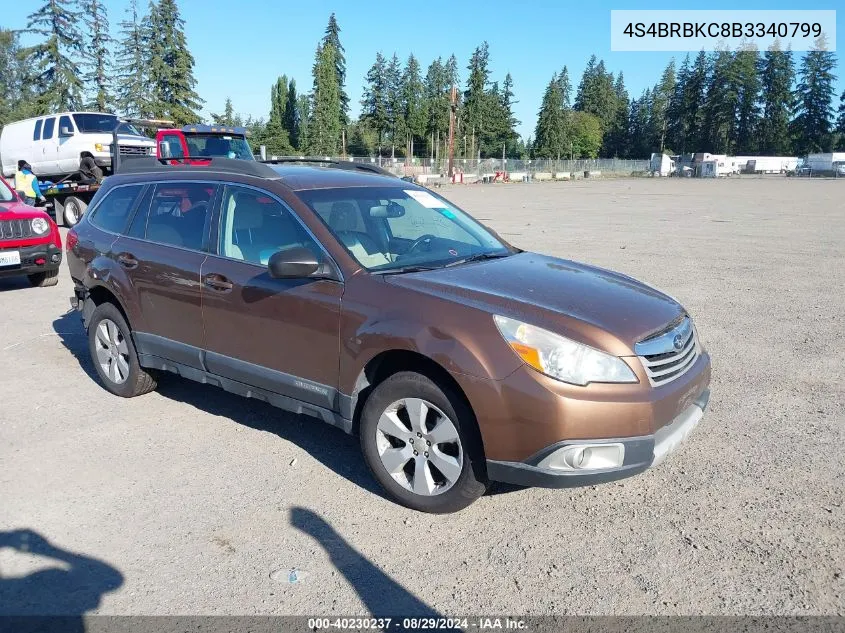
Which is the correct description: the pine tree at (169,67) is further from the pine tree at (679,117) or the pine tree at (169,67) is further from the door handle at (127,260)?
the pine tree at (679,117)

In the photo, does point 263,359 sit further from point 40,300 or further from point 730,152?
point 730,152

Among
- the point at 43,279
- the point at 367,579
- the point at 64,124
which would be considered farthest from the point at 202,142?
the point at 367,579

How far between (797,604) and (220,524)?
278 cm

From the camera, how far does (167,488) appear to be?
404 cm

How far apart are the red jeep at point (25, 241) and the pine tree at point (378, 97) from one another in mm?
89973

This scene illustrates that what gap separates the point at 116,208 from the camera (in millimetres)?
5691

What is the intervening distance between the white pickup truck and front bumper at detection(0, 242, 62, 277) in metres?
9.07

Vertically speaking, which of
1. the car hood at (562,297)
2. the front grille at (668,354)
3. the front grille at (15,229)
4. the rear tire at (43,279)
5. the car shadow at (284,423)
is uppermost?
the front grille at (15,229)

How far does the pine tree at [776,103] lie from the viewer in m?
113

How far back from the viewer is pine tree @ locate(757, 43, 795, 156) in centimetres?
11344

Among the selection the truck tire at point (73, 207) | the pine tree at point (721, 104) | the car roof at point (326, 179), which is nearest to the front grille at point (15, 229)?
the car roof at point (326, 179)

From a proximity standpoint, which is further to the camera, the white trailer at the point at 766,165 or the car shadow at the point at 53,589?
the white trailer at the point at 766,165

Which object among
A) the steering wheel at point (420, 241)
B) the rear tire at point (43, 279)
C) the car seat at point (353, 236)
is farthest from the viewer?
the rear tire at point (43, 279)

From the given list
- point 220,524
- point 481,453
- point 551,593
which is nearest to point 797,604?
point 551,593
